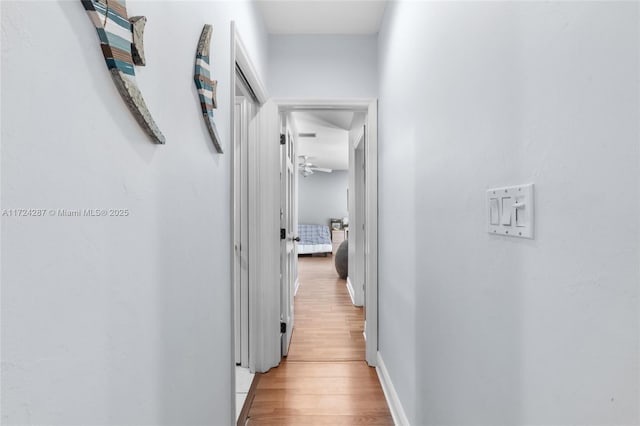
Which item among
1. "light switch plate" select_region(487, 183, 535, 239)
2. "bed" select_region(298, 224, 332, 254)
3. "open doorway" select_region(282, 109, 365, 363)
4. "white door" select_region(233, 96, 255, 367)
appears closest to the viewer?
"light switch plate" select_region(487, 183, 535, 239)

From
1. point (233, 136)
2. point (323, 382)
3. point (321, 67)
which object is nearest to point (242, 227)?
point (233, 136)

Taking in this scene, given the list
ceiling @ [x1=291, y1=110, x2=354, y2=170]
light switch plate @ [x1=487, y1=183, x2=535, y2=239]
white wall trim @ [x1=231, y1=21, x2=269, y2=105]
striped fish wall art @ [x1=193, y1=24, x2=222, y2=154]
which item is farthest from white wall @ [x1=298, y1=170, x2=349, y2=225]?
light switch plate @ [x1=487, y1=183, x2=535, y2=239]

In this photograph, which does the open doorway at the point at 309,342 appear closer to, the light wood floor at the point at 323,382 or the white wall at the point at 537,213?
the light wood floor at the point at 323,382

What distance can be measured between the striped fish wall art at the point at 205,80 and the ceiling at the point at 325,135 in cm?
202

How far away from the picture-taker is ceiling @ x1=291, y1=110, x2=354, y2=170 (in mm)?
3959

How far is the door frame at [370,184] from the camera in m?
2.31

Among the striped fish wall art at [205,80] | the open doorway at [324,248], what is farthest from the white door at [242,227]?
the striped fish wall art at [205,80]

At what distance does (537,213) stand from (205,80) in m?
1.03

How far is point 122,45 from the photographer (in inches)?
23.6

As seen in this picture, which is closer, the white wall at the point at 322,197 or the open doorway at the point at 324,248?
the open doorway at the point at 324,248

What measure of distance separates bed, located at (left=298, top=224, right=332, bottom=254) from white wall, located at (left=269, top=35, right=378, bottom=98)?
5.37 m

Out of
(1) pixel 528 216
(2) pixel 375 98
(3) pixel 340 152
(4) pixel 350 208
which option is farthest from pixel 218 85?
(3) pixel 340 152

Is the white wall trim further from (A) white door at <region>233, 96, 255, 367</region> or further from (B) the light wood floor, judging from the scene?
(B) the light wood floor

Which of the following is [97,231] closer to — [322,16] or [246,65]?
[246,65]
